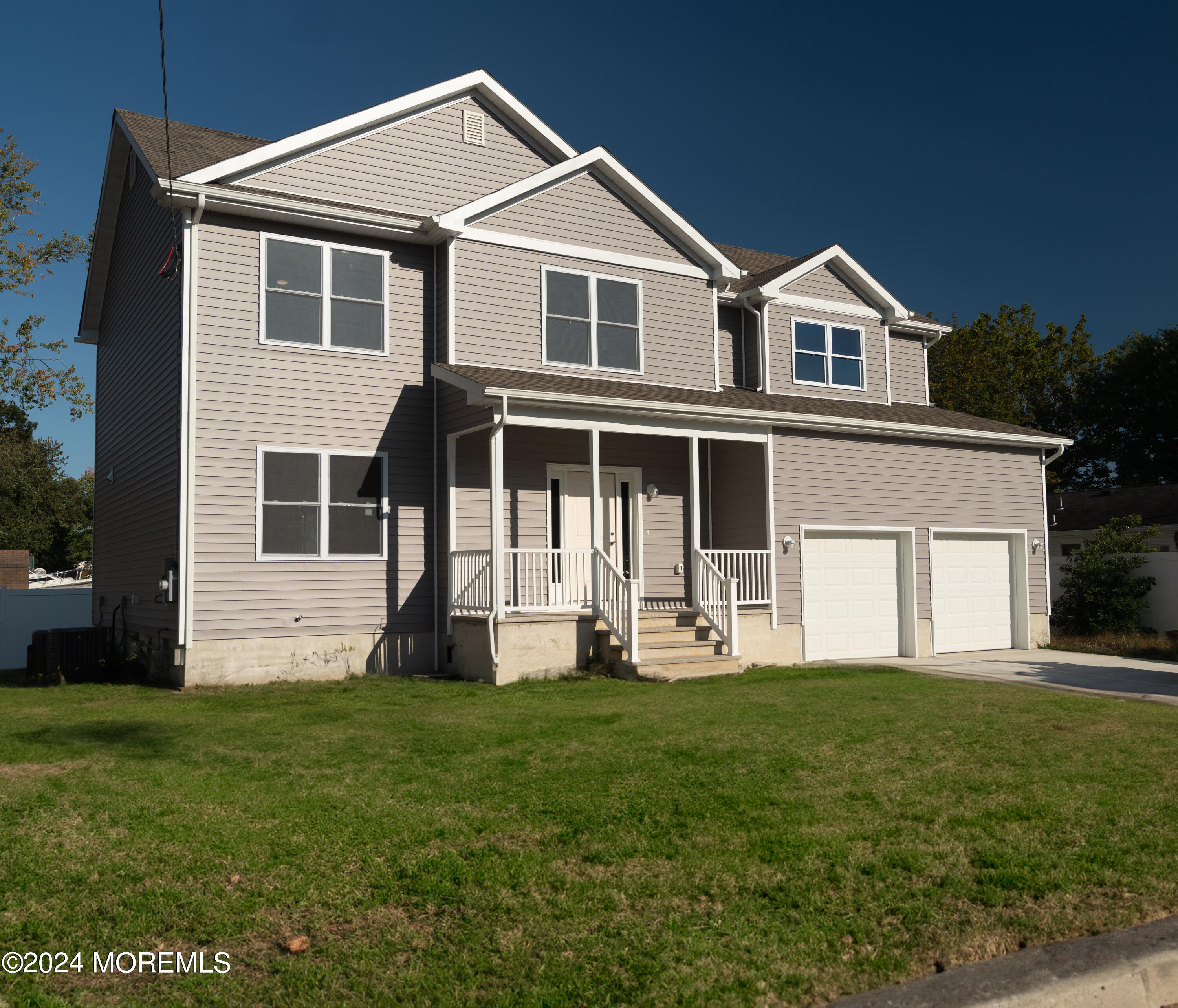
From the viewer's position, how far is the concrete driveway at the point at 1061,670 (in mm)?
11297

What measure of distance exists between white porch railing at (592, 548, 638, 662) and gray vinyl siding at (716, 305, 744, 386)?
18.4 ft

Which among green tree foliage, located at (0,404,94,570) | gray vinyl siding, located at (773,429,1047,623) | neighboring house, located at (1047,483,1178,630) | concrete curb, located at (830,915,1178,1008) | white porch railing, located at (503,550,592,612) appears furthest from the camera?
green tree foliage, located at (0,404,94,570)

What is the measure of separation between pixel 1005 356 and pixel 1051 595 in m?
19.0

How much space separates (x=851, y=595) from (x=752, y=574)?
2.03 meters

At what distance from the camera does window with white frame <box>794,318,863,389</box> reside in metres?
17.3

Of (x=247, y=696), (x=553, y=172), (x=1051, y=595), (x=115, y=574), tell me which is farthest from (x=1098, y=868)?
(x=1051, y=595)

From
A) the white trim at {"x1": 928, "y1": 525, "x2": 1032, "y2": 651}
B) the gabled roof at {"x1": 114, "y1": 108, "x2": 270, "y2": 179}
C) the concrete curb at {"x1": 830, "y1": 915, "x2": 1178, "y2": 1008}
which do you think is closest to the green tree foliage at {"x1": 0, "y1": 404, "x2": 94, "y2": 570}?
the gabled roof at {"x1": 114, "y1": 108, "x2": 270, "y2": 179}

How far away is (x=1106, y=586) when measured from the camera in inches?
736

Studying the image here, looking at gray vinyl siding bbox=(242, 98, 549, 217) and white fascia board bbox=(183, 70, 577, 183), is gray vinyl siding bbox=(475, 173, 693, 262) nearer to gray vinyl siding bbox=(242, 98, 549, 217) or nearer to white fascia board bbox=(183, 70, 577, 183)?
gray vinyl siding bbox=(242, 98, 549, 217)

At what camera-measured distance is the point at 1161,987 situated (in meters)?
3.64

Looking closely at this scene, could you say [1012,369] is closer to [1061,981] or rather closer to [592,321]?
[592,321]

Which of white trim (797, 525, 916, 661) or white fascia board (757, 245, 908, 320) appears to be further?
white fascia board (757, 245, 908, 320)

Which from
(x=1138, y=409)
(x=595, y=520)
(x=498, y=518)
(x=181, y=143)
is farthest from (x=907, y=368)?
(x=1138, y=409)

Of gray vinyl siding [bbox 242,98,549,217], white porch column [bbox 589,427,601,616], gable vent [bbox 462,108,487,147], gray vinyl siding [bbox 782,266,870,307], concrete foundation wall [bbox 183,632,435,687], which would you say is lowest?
concrete foundation wall [bbox 183,632,435,687]
